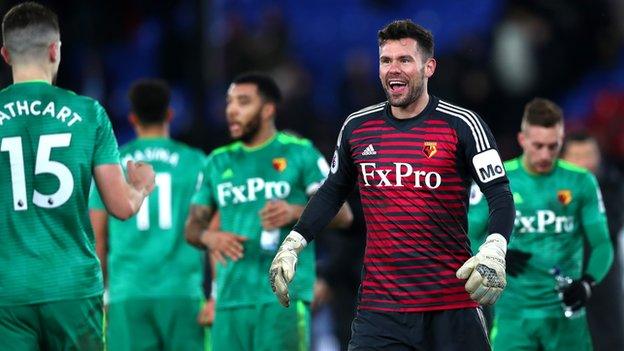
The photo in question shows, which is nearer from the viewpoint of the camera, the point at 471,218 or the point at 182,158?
the point at 471,218

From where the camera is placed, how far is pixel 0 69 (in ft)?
49.5

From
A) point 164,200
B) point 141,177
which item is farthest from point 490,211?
point 164,200

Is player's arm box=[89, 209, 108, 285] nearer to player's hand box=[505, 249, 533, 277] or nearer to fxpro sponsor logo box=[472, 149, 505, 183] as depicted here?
player's hand box=[505, 249, 533, 277]

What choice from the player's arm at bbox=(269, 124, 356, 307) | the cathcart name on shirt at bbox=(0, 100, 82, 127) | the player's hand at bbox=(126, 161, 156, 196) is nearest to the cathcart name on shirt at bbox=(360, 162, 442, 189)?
the player's arm at bbox=(269, 124, 356, 307)

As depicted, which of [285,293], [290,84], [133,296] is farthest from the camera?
[290,84]

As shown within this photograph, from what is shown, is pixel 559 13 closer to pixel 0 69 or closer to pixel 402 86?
pixel 0 69

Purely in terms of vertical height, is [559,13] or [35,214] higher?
[559,13]

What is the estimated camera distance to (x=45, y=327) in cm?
622

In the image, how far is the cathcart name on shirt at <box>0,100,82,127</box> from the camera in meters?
6.38

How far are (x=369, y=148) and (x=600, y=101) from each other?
991 cm

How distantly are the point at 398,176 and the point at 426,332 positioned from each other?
789 millimetres

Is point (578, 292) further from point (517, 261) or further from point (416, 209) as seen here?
point (416, 209)

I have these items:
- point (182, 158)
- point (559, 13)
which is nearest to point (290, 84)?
point (559, 13)

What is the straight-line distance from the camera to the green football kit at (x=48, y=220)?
6215 mm
